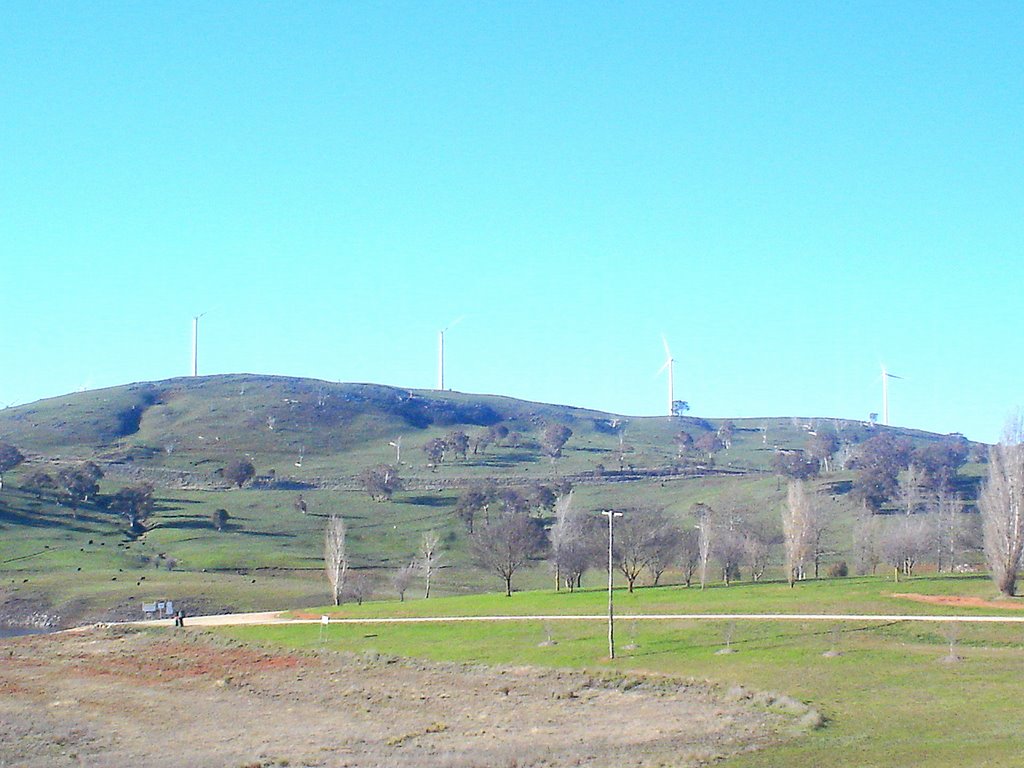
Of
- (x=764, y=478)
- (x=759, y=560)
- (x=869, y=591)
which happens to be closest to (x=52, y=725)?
(x=869, y=591)

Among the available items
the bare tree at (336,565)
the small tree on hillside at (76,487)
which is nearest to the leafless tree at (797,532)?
the bare tree at (336,565)

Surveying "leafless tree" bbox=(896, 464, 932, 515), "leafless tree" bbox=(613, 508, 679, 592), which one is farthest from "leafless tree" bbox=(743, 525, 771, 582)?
"leafless tree" bbox=(896, 464, 932, 515)

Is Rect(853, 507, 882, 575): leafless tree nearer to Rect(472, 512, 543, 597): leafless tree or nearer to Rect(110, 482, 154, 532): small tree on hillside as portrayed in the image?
Rect(472, 512, 543, 597): leafless tree

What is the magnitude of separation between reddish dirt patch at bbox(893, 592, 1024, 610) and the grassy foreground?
1321mm

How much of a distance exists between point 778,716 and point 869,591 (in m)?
37.4

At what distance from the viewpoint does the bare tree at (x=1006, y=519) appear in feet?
232

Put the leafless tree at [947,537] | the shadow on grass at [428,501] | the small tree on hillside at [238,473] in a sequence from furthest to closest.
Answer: the small tree on hillside at [238,473] → the shadow on grass at [428,501] → the leafless tree at [947,537]

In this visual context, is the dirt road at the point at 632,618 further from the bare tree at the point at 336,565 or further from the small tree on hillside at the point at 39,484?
the small tree on hillside at the point at 39,484

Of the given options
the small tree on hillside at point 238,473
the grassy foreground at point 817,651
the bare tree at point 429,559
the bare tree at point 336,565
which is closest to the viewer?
the grassy foreground at point 817,651

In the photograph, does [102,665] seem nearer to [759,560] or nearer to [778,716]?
[778,716]

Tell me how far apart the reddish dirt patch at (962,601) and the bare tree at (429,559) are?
47.9 meters

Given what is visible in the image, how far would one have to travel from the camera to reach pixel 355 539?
462 feet

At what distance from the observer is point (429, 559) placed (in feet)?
375

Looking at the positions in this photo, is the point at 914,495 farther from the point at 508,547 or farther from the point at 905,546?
the point at 508,547
